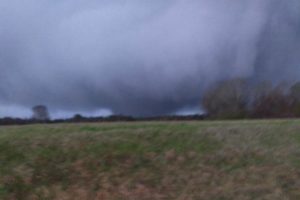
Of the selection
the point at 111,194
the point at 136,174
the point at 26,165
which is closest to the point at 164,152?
the point at 136,174

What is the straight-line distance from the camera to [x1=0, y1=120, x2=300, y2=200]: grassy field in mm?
15930

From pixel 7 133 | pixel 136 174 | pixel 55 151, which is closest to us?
pixel 136 174

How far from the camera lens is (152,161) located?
1764 centimetres

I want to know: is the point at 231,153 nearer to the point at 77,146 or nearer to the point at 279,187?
the point at 279,187

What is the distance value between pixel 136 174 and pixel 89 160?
1.53 metres

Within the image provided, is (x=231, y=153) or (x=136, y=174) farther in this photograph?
(x=231, y=153)

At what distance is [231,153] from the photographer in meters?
18.1

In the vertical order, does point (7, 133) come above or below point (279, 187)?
above

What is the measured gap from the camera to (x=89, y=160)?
1758 centimetres

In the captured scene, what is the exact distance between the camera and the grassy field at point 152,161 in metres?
15.9

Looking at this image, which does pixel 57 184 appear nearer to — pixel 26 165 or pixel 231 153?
pixel 26 165

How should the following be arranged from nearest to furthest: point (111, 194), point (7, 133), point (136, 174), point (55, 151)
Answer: point (111, 194), point (136, 174), point (55, 151), point (7, 133)

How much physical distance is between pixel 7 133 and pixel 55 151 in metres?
2.15

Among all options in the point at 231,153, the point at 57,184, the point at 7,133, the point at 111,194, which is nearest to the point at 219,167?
the point at 231,153
